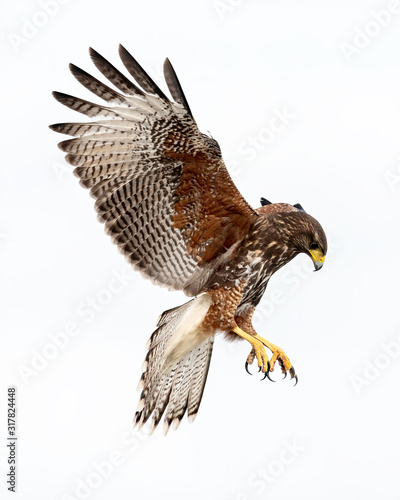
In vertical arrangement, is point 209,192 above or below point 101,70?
below

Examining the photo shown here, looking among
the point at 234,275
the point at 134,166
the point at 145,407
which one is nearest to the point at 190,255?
the point at 234,275

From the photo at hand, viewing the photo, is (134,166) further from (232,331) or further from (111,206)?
(232,331)

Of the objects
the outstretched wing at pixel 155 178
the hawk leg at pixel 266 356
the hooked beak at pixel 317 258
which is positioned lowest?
the hawk leg at pixel 266 356

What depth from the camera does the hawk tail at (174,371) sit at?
34.1 feet

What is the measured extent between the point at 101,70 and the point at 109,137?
29.1 inches

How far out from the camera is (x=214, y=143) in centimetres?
916

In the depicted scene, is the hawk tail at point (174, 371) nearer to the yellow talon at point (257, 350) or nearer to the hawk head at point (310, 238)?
the yellow talon at point (257, 350)

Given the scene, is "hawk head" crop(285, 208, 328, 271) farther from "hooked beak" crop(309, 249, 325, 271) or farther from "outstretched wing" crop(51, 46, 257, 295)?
"outstretched wing" crop(51, 46, 257, 295)

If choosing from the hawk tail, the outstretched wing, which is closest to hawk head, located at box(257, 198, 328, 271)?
the outstretched wing

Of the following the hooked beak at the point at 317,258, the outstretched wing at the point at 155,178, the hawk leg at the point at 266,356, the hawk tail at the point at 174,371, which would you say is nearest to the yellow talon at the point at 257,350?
the hawk leg at the point at 266,356

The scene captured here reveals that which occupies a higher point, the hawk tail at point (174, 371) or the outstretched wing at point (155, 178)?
the outstretched wing at point (155, 178)

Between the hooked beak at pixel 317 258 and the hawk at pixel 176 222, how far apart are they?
0.01m

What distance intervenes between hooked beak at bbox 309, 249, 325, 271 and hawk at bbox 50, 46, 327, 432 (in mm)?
10

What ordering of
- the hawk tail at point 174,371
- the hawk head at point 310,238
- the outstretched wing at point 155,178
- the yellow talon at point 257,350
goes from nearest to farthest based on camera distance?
the outstretched wing at point 155,178, the yellow talon at point 257,350, the hawk head at point 310,238, the hawk tail at point 174,371
